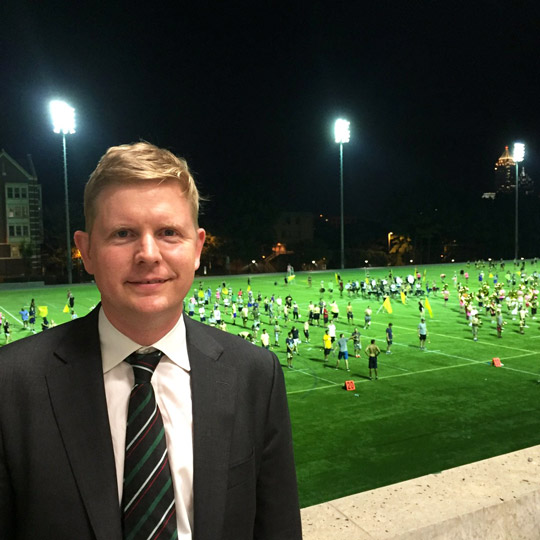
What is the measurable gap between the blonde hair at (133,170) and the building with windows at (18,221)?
49.7 m

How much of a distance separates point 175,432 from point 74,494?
407mm

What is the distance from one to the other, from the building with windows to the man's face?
163 feet

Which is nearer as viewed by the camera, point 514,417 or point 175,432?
point 175,432

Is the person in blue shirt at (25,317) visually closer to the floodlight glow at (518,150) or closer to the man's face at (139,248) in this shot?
the man's face at (139,248)

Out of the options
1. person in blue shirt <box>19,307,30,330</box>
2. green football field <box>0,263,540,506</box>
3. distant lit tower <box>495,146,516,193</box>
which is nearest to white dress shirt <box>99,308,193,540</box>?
green football field <box>0,263,540,506</box>

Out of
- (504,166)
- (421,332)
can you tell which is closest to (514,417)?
(421,332)

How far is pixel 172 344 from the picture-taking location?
7.24 ft

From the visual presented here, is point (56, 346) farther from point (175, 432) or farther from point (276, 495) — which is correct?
point (276, 495)

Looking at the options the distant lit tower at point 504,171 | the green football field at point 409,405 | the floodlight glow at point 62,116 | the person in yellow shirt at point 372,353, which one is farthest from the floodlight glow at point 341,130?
the distant lit tower at point 504,171

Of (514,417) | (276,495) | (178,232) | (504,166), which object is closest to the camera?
(178,232)

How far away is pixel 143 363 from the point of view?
215 cm

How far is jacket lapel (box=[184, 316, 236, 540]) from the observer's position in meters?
2.06

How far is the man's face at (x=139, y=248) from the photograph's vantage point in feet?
6.69

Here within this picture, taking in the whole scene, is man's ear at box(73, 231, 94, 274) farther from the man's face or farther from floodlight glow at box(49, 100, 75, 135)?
floodlight glow at box(49, 100, 75, 135)
